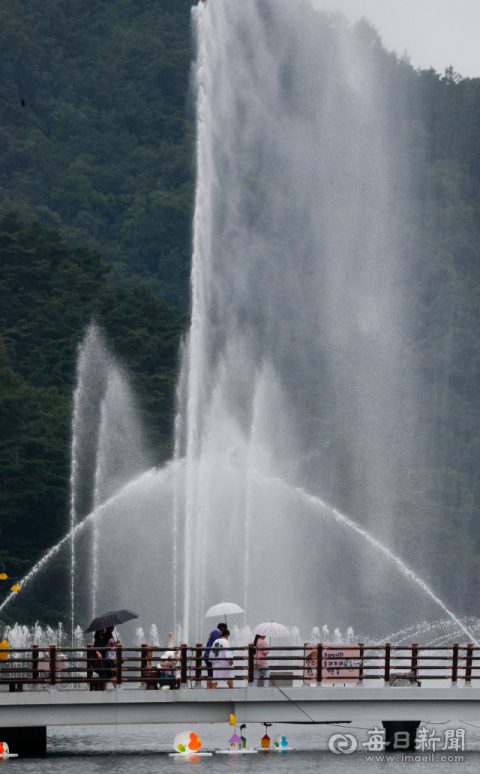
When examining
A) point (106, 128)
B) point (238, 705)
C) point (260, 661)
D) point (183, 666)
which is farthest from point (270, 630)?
point (106, 128)

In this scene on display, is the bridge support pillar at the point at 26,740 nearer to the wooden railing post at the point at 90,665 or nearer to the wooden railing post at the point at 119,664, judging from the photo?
the wooden railing post at the point at 90,665

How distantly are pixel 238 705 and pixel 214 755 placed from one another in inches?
54.8

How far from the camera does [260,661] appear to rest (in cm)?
2720

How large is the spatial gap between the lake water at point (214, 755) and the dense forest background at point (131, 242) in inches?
1266

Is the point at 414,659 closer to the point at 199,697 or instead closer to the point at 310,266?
the point at 199,697

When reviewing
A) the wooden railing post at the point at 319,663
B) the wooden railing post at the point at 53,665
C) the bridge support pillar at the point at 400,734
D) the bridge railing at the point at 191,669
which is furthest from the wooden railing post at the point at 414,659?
the wooden railing post at the point at 53,665

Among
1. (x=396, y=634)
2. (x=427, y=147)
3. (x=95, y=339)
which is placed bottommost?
(x=396, y=634)

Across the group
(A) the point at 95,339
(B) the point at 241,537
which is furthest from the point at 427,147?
(B) the point at 241,537

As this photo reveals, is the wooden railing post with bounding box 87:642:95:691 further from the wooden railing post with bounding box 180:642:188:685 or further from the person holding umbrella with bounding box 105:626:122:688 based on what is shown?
the wooden railing post with bounding box 180:642:188:685

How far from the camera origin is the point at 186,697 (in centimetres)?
2614

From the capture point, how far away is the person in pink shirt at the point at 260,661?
26.6 metres

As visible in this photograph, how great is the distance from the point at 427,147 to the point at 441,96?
7166mm

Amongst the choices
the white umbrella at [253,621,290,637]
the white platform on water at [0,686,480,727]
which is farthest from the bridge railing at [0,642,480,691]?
the white umbrella at [253,621,290,637]

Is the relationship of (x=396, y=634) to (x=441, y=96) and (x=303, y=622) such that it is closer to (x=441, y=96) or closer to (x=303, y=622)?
(x=303, y=622)
